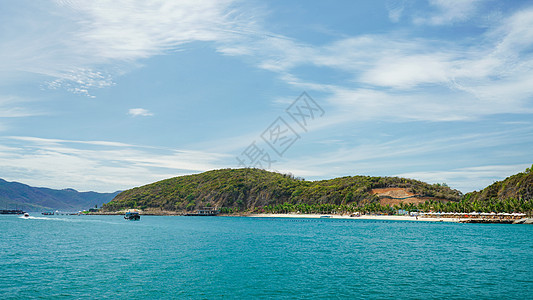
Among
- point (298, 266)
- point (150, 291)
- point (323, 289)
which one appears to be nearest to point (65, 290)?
point (150, 291)

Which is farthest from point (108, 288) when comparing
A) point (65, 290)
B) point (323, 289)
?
point (323, 289)

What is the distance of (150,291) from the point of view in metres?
43.0

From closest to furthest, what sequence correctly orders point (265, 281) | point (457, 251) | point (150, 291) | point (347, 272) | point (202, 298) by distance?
point (202, 298), point (150, 291), point (265, 281), point (347, 272), point (457, 251)

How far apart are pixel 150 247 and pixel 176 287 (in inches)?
1823

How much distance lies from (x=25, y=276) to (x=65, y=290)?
1256 cm

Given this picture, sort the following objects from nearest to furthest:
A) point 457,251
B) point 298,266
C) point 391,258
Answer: point 298,266
point 391,258
point 457,251

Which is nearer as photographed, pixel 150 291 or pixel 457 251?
pixel 150 291

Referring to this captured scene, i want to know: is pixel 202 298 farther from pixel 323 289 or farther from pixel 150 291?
pixel 323 289

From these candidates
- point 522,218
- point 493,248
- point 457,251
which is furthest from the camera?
point 522,218

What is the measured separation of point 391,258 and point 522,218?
155 m

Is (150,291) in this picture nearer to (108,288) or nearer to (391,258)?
(108,288)

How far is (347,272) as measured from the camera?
54.8m

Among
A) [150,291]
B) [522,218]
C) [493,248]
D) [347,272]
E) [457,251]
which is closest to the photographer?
[150,291]

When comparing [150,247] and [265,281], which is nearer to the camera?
[265,281]
